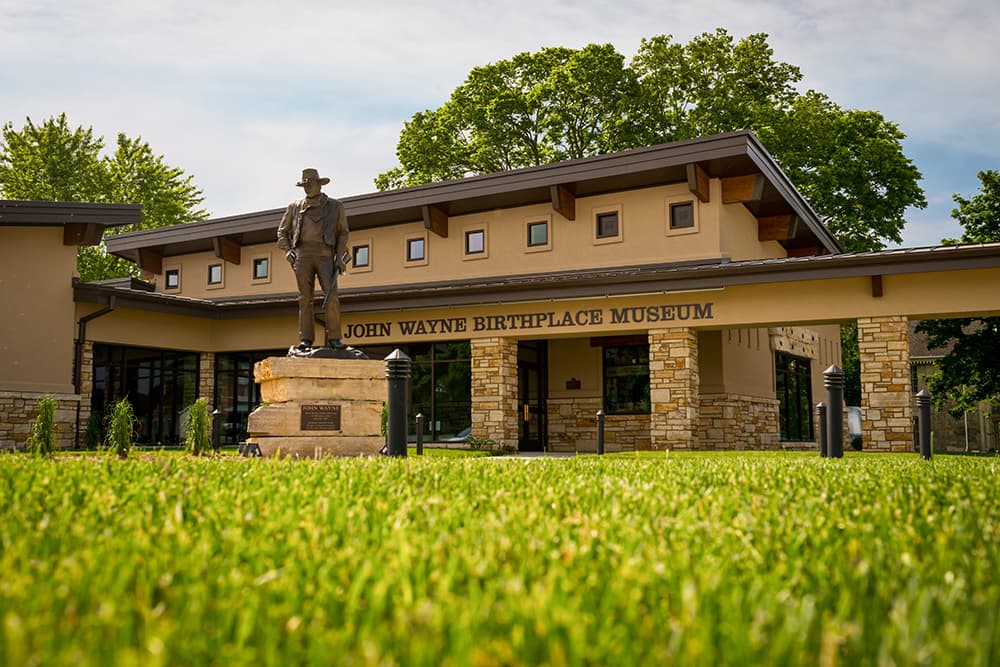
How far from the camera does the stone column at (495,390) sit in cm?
2239

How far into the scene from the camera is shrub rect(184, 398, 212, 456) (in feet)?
48.4

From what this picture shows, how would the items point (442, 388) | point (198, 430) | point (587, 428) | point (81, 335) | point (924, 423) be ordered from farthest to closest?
point (587, 428) < point (442, 388) < point (81, 335) < point (198, 430) < point (924, 423)

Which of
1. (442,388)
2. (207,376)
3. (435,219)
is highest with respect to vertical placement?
(435,219)

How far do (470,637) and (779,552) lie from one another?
5.98ft

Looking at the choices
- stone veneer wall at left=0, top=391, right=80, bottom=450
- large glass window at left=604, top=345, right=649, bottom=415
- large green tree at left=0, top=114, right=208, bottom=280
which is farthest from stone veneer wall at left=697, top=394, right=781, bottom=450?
large green tree at left=0, top=114, right=208, bottom=280

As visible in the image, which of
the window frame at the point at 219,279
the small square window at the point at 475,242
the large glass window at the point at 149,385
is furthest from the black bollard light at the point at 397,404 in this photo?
the window frame at the point at 219,279

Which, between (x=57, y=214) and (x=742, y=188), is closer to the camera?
(x=57, y=214)

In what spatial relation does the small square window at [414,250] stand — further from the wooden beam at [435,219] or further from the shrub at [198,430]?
the shrub at [198,430]

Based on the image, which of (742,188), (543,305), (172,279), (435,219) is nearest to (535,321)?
(543,305)

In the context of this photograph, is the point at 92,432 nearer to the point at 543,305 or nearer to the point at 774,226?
the point at 543,305

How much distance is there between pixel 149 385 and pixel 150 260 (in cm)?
612

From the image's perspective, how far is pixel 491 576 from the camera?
277 cm

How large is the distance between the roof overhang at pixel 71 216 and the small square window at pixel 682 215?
1358 cm

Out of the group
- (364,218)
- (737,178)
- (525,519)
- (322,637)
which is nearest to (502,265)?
(364,218)
